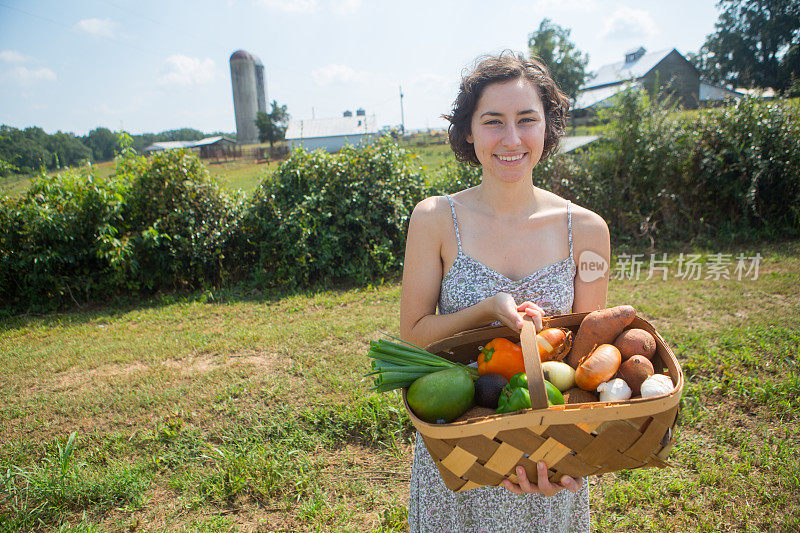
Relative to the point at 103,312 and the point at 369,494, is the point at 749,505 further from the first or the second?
the point at 103,312

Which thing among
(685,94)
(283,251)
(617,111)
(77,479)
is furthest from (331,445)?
(685,94)

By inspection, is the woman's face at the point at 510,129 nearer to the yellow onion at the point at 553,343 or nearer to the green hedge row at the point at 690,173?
the yellow onion at the point at 553,343

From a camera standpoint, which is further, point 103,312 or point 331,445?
point 103,312

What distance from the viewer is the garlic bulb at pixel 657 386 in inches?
46.3

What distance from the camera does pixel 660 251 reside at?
7285 mm

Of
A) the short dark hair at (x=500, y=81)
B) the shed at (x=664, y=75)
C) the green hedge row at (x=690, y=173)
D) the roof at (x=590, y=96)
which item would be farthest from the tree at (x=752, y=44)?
the short dark hair at (x=500, y=81)

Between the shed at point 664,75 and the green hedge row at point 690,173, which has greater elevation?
the shed at point 664,75

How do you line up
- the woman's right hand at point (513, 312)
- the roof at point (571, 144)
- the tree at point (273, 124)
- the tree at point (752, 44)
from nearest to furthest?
the woman's right hand at point (513, 312) → the roof at point (571, 144) → the tree at point (752, 44) → the tree at point (273, 124)

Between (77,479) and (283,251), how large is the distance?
423 centimetres

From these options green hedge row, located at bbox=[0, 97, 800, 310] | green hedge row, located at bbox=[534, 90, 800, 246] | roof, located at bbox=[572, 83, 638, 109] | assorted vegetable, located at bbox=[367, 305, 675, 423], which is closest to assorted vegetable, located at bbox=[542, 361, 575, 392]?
assorted vegetable, located at bbox=[367, 305, 675, 423]

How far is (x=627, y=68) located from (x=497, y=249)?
58725mm

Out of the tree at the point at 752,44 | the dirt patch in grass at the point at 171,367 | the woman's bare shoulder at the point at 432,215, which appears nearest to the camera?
the woman's bare shoulder at the point at 432,215

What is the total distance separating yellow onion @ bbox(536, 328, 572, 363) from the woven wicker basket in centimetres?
22

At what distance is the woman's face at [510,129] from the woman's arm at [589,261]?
1.26 ft
